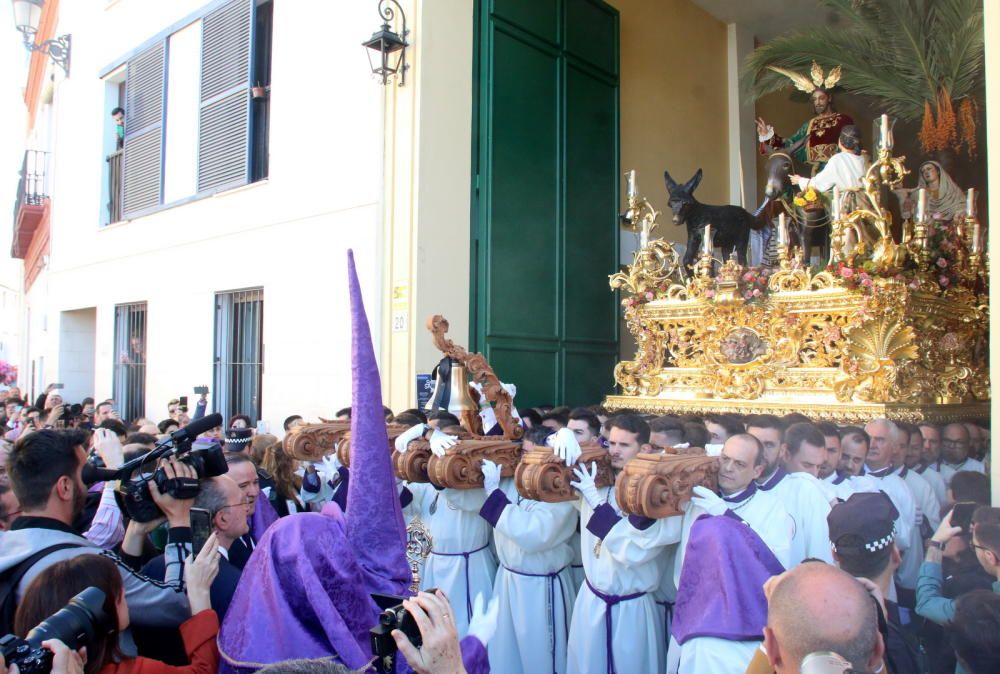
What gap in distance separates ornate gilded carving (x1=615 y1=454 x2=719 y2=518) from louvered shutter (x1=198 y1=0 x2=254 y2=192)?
7200 mm

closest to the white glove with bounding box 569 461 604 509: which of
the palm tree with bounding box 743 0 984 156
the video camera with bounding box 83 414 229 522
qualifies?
the video camera with bounding box 83 414 229 522

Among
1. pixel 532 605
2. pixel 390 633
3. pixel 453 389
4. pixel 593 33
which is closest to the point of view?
pixel 390 633

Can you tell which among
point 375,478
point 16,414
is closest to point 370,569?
point 375,478

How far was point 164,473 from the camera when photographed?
2633 millimetres

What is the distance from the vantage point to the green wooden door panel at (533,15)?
795 cm

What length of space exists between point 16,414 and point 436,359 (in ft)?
19.9

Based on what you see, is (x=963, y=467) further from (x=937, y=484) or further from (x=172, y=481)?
(x=172, y=481)

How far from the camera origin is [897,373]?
5.98 metres

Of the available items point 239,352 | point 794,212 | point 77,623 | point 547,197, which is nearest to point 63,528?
point 77,623

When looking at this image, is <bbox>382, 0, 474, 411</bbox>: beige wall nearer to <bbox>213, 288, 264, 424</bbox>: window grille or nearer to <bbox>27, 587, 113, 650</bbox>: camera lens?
<bbox>213, 288, 264, 424</bbox>: window grille

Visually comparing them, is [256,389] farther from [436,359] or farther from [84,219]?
[84,219]

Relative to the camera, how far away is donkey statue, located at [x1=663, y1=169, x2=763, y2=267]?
300 inches

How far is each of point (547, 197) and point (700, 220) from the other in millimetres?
1619

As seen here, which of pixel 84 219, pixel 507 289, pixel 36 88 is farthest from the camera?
pixel 36 88
